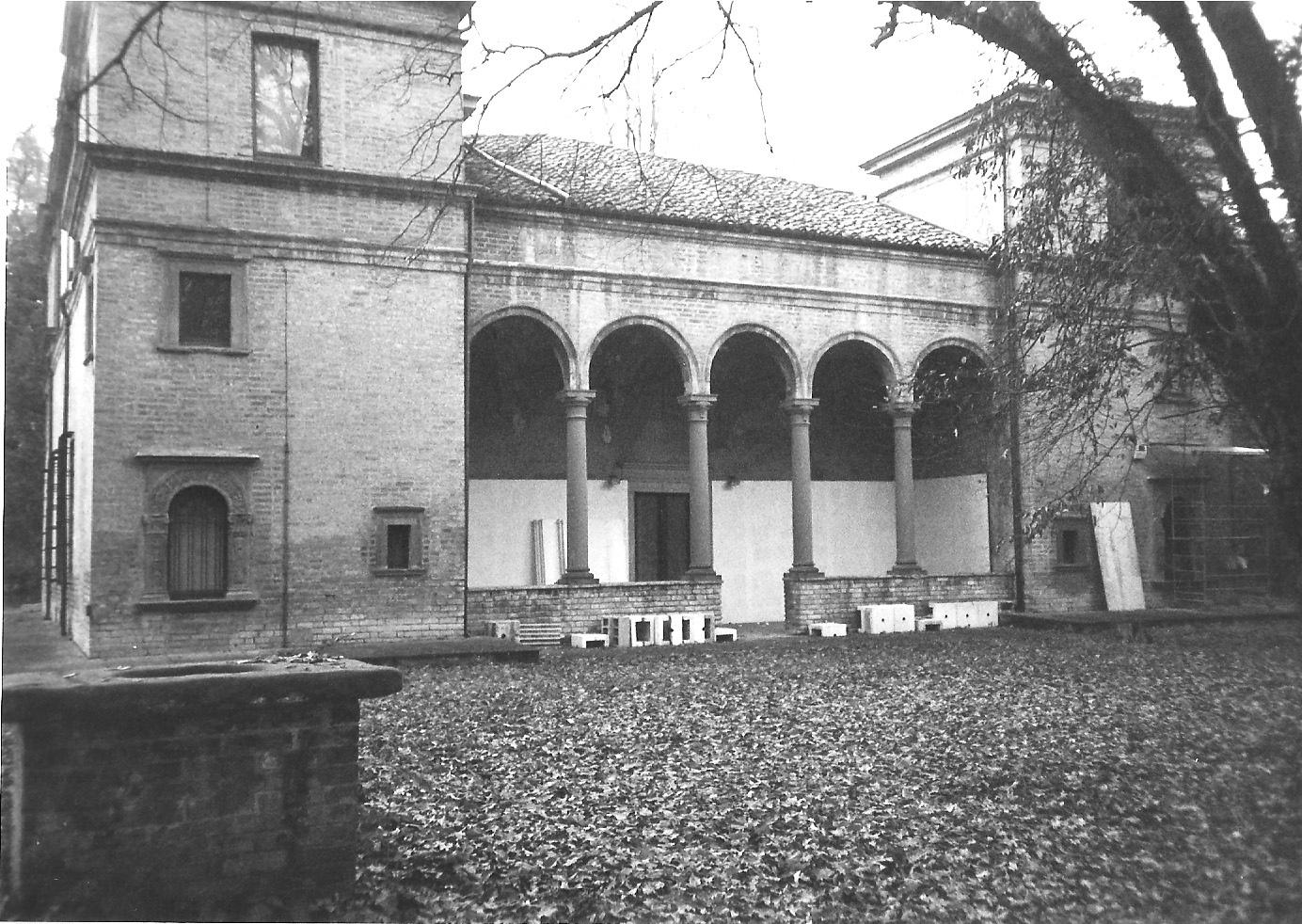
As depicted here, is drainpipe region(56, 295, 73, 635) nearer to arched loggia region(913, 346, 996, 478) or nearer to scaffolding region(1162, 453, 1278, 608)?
arched loggia region(913, 346, 996, 478)

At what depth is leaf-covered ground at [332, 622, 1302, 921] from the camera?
432 centimetres

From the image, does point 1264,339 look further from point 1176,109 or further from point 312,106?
point 312,106

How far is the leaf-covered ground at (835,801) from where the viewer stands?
4.32m

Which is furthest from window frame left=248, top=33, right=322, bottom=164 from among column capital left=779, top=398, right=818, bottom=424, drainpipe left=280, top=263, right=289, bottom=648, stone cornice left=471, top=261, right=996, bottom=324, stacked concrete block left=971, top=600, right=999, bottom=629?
stacked concrete block left=971, top=600, right=999, bottom=629

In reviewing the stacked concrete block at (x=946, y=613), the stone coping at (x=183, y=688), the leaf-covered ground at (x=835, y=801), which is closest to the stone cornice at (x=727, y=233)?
the stacked concrete block at (x=946, y=613)

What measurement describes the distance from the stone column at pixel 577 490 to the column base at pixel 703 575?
1507 millimetres

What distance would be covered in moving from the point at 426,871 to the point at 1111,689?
7258 millimetres

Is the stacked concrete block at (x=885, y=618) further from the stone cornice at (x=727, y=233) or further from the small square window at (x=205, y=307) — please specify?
the small square window at (x=205, y=307)

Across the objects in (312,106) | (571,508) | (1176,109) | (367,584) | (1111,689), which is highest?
(312,106)

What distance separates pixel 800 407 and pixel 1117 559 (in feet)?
20.2

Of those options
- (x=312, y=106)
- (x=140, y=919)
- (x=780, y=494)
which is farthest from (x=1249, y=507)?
(x=140, y=919)

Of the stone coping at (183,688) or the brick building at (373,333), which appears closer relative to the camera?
the stone coping at (183,688)

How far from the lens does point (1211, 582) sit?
690 inches

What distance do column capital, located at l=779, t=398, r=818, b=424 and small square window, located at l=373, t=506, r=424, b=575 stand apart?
632 cm
